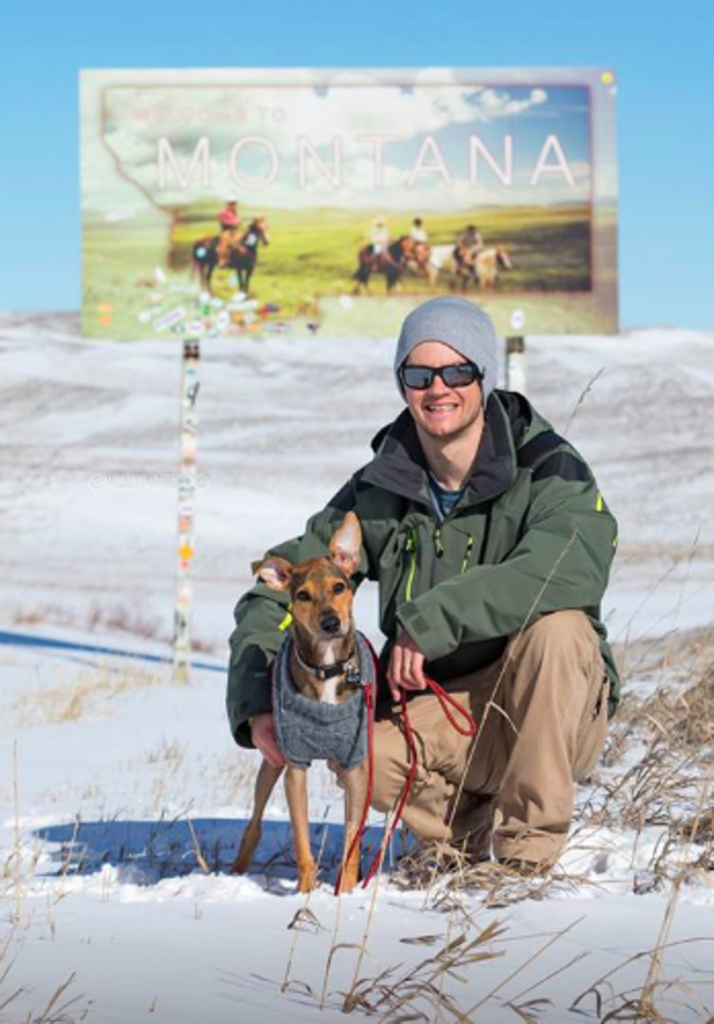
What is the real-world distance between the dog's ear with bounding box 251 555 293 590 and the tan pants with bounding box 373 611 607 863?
0.52 meters

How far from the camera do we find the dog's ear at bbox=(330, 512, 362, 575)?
4285 mm

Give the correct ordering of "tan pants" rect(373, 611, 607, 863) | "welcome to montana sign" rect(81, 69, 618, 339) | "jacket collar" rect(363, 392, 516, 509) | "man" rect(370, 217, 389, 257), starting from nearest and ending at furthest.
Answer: "tan pants" rect(373, 611, 607, 863), "jacket collar" rect(363, 392, 516, 509), "welcome to montana sign" rect(81, 69, 618, 339), "man" rect(370, 217, 389, 257)

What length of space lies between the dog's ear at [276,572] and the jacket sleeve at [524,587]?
0.52 m

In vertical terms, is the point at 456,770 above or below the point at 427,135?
below

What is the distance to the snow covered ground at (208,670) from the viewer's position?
290cm

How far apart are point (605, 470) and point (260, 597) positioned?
108 ft

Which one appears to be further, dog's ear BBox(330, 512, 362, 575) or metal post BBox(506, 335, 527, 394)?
metal post BBox(506, 335, 527, 394)

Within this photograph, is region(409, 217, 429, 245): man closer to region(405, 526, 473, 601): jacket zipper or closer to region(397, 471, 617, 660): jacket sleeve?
region(405, 526, 473, 601): jacket zipper

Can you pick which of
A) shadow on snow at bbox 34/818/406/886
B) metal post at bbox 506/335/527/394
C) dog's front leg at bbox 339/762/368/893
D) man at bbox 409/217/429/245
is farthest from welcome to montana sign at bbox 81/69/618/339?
dog's front leg at bbox 339/762/368/893

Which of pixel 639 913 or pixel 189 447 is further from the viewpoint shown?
pixel 189 447

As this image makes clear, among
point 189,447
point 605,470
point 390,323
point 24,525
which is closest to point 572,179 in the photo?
point 390,323

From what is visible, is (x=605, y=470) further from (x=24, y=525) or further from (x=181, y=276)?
(x=181, y=276)

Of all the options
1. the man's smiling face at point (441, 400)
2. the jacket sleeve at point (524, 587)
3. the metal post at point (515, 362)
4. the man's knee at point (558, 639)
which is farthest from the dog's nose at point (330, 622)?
the metal post at point (515, 362)

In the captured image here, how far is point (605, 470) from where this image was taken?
36.9 meters
